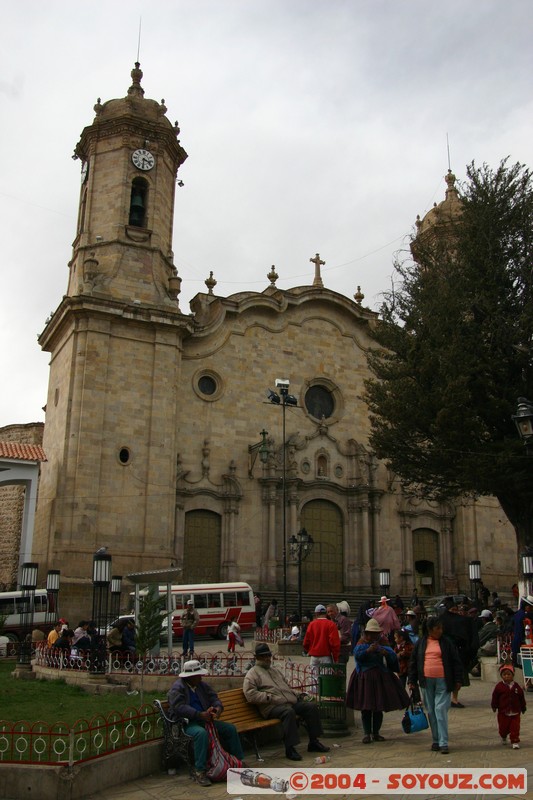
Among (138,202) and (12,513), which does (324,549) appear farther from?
(12,513)

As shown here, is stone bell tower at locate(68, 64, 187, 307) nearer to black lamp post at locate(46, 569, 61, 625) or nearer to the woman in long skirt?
black lamp post at locate(46, 569, 61, 625)

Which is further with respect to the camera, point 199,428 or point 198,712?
point 199,428

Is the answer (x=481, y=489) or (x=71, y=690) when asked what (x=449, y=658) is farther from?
(x=481, y=489)

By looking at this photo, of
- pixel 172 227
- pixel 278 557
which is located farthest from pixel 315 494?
pixel 172 227

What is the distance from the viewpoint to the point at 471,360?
1870 centimetres

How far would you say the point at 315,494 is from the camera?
107ft

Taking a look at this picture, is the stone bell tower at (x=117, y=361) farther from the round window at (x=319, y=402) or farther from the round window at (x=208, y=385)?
the round window at (x=319, y=402)

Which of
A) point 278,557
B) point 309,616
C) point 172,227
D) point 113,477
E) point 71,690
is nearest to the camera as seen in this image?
point 71,690

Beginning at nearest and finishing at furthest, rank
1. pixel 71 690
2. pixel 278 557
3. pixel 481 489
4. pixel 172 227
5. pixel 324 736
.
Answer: pixel 324 736 → pixel 71 690 → pixel 481 489 → pixel 278 557 → pixel 172 227

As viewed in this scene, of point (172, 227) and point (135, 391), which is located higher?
point (172, 227)

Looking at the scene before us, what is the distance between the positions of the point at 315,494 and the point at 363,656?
23.4m

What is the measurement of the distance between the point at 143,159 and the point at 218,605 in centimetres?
1858

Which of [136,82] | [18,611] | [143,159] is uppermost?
[136,82]

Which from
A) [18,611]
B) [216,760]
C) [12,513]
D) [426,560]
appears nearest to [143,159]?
[18,611]
